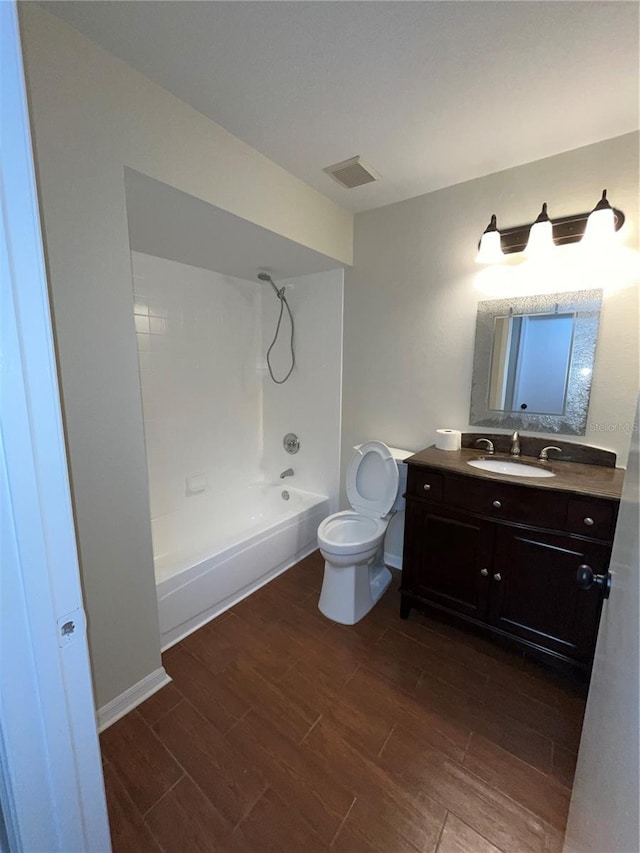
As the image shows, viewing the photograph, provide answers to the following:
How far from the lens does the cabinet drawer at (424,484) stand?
1.74m

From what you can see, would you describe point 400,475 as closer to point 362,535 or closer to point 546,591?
point 362,535

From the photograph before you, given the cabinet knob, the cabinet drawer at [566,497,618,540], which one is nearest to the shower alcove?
the cabinet drawer at [566,497,618,540]

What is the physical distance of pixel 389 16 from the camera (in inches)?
41.6

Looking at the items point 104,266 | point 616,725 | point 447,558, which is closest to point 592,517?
point 447,558

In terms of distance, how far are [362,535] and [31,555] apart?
5.81 feet

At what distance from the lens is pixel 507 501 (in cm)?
155

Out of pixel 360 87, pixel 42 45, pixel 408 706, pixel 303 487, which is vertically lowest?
pixel 408 706

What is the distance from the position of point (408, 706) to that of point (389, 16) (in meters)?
2.45

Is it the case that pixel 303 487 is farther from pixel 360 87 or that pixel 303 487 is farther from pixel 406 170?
pixel 360 87

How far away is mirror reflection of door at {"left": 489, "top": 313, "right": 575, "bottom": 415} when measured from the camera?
1.77 metres

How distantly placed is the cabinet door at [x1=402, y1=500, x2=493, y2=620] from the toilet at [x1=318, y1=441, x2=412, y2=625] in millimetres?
233

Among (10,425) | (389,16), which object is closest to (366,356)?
(389,16)

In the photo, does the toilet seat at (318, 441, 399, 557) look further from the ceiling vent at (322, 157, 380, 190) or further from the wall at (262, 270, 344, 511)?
the ceiling vent at (322, 157, 380, 190)

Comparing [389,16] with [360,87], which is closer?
[389,16]
